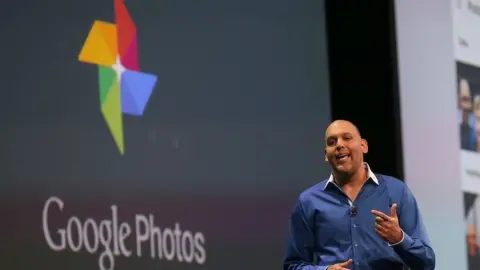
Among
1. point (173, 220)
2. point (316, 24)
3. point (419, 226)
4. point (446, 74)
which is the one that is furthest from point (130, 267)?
point (446, 74)

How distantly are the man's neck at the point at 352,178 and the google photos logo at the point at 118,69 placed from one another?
3.22 ft

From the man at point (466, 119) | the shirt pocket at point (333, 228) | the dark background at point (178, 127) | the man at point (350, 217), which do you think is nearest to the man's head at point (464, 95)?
the man at point (466, 119)

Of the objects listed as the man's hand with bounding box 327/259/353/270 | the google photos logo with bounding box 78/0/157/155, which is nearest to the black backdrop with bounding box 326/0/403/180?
the google photos logo with bounding box 78/0/157/155

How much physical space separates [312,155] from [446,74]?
802 mm

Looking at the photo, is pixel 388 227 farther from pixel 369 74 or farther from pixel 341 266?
pixel 369 74

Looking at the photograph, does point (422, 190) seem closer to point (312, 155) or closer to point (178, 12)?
point (312, 155)

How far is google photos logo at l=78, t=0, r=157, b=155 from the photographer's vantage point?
3.20 metres

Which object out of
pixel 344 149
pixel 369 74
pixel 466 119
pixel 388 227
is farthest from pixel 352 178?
pixel 369 74

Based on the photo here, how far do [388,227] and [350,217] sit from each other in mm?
182

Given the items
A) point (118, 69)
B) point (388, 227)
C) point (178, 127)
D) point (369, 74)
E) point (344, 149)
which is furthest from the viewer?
point (369, 74)

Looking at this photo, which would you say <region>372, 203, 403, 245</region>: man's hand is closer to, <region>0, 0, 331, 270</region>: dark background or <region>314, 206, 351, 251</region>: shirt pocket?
<region>314, 206, 351, 251</region>: shirt pocket

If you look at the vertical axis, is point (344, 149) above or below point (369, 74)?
below

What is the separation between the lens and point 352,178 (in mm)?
2531

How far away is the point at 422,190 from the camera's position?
435 cm
